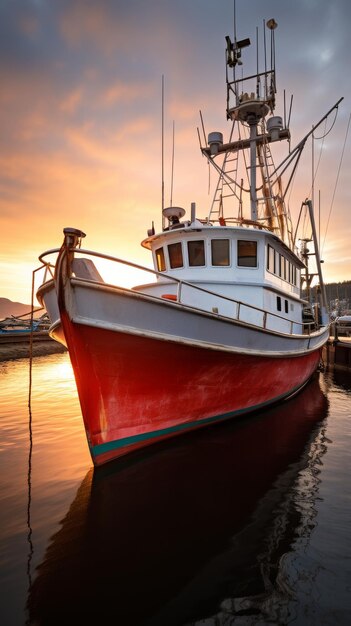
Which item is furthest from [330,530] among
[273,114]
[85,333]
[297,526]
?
[273,114]

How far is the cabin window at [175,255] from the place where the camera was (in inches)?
360

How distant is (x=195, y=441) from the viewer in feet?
22.3

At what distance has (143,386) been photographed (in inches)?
226

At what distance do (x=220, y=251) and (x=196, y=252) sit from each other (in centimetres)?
66

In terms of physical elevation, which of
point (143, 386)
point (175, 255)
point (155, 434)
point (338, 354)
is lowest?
point (155, 434)

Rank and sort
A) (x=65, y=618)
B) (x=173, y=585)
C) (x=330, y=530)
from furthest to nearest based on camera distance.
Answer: (x=330, y=530), (x=173, y=585), (x=65, y=618)

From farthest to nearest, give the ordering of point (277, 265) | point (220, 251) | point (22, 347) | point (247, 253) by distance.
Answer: point (22, 347)
point (277, 265)
point (247, 253)
point (220, 251)

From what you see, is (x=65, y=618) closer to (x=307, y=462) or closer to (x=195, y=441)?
(x=195, y=441)

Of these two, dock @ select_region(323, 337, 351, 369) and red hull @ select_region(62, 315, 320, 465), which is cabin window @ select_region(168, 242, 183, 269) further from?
dock @ select_region(323, 337, 351, 369)

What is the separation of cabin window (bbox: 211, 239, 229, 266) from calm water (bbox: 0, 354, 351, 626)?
4.38 meters

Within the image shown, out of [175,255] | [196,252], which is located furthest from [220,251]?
[175,255]

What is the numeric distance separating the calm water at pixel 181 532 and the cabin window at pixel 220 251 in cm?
438

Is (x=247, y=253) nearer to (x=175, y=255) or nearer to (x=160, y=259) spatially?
(x=175, y=255)

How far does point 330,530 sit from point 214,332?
11.8 feet
